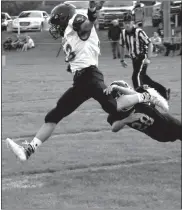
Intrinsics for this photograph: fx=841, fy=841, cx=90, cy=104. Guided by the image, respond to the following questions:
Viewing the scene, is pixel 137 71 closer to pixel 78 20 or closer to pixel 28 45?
pixel 28 45

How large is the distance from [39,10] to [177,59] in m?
16.4

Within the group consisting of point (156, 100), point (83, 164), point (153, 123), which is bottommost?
point (83, 164)

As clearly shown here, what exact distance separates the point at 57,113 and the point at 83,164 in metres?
3.47

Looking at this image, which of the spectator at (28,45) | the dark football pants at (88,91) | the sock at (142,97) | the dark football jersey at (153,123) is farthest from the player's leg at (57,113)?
the spectator at (28,45)

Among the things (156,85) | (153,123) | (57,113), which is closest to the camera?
(153,123)

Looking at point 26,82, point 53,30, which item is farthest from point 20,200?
point 26,82

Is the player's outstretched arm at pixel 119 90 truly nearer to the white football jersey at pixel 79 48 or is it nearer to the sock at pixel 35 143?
the white football jersey at pixel 79 48

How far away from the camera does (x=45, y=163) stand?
412 inches

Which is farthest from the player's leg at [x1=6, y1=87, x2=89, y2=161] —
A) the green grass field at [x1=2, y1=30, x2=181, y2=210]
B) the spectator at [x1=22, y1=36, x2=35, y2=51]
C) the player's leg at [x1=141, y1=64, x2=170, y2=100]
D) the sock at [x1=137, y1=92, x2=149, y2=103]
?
the player's leg at [x1=141, y1=64, x2=170, y2=100]

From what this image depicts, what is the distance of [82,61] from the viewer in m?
6.63

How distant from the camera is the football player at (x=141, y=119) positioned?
6562mm

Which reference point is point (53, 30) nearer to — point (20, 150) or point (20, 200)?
point (20, 150)

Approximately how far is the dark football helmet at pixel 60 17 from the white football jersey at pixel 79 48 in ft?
0.25

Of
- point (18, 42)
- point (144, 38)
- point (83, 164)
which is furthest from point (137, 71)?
point (18, 42)
